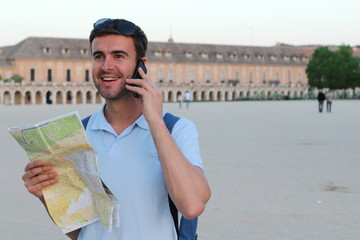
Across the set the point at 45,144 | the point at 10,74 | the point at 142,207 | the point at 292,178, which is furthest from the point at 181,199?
the point at 10,74

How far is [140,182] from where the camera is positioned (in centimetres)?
219

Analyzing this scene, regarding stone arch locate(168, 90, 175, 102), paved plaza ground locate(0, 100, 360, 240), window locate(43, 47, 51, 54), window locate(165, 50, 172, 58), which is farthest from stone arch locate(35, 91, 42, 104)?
paved plaza ground locate(0, 100, 360, 240)

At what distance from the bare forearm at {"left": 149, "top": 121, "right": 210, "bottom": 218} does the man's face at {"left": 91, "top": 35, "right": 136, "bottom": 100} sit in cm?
26

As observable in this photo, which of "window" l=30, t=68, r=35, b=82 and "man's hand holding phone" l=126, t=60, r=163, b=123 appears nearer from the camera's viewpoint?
"man's hand holding phone" l=126, t=60, r=163, b=123

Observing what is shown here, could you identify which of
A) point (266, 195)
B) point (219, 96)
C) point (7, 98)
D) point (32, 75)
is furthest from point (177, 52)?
point (266, 195)

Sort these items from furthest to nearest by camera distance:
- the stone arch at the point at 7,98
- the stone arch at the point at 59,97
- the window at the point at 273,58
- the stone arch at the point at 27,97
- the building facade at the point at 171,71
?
the window at the point at 273,58 < the stone arch at the point at 59,97 < the building facade at the point at 171,71 < the stone arch at the point at 27,97 < the stone arch at the point at 7,98

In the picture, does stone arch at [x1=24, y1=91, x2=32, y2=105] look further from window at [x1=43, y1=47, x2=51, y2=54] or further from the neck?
the neck

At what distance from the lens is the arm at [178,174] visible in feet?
6.72

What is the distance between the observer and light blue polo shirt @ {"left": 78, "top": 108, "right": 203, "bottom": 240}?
Answer: 2.19 m

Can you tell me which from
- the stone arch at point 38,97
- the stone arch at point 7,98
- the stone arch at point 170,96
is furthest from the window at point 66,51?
the stone arch at point 170,96

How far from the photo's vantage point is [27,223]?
20.7ft

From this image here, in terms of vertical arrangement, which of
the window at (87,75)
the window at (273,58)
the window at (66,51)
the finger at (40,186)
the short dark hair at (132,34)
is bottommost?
the window at (87,75)

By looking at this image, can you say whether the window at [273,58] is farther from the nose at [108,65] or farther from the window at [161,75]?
the nose at [108,65]

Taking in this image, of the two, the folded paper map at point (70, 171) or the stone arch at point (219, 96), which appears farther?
the stone arch at point (219, 96)
